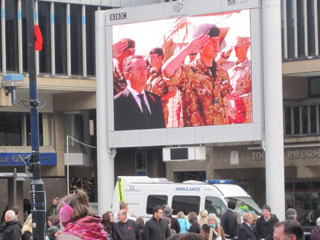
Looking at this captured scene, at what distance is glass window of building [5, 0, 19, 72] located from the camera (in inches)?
1681

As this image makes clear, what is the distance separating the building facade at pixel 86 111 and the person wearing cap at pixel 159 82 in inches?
268

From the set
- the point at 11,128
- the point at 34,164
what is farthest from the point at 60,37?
the point at 34,164

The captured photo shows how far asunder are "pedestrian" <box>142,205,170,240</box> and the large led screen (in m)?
14.9

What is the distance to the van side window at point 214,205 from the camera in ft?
88.8

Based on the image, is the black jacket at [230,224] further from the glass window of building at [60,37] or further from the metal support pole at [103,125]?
the glass window of building at [60,37]

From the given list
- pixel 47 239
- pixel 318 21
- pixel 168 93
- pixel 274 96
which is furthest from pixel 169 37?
pixel 47 239

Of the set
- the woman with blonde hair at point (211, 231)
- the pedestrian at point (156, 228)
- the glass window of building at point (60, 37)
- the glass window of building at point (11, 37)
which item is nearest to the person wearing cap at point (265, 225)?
the woman with blonde hair at point (211, 231)

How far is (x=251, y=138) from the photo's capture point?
34031mm

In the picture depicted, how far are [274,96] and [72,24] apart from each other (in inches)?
577

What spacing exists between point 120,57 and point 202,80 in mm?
3706

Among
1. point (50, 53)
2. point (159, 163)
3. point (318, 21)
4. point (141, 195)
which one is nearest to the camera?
point (141, 195)

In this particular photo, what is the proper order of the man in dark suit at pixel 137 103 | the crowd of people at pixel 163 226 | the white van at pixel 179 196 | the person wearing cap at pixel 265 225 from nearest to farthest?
the crowd of people at pixel 163 226, the person wearing cap at pixel 265 225, the white van at pixel 179 196, the man in dark suit at pixel 137 103

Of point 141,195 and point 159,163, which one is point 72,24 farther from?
point 141,195

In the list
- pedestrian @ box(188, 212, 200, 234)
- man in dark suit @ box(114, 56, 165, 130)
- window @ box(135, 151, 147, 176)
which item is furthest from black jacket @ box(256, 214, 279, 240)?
window @ box(135, 151, 147, 176)
